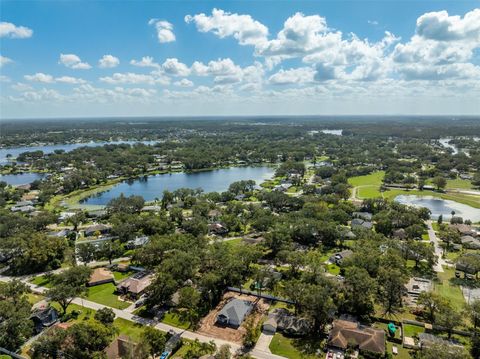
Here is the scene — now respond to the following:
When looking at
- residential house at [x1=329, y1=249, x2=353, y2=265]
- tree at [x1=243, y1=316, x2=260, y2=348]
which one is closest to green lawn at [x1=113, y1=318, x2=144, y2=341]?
tree at [x1=243, y1=316, x2=260, y2=348]

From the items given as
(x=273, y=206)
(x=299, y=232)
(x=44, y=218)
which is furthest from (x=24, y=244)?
(x=273, y=206)

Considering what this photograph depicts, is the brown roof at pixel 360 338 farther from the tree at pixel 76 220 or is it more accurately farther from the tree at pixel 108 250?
the tree at pixel 76 220

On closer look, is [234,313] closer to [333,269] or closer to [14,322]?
[333,269]

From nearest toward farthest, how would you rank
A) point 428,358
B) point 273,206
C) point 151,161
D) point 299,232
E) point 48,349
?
point 428,358 → point 48,349 → point 299,232 → point 273,206 → point 151,161

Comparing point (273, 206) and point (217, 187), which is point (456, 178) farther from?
point (217, 187)

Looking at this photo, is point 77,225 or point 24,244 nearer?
point 24,244

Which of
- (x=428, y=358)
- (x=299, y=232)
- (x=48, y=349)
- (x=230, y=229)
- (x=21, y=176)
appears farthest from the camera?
(x=21, y=176)

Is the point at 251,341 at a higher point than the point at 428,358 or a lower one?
lower
